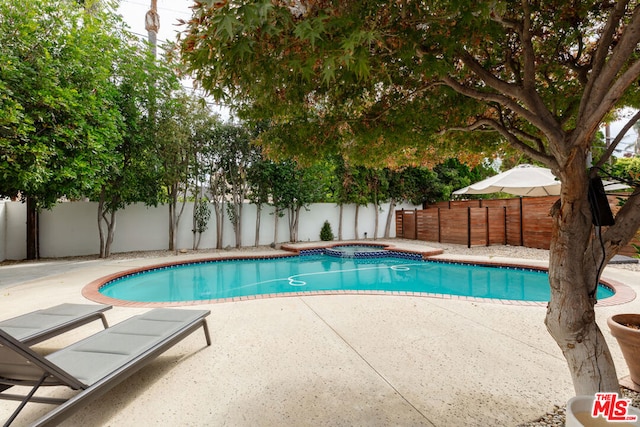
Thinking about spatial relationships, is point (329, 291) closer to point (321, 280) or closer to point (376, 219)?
point (321, 280)

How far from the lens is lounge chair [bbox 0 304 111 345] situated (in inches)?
106

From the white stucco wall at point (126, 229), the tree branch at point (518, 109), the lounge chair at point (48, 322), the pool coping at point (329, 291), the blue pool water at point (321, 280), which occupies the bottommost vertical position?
the blue pool water at point (321, 280)

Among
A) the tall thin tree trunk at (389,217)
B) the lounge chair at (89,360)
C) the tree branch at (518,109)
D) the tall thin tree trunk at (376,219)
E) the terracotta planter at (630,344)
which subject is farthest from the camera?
the tall thin tree trunk at (389,217)

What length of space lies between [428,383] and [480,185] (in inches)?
416

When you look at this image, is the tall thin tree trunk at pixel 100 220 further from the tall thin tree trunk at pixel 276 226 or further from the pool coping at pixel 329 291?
the tall thin tree trunk at pixel 276 226

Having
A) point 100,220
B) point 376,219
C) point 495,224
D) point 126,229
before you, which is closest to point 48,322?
point 100,220

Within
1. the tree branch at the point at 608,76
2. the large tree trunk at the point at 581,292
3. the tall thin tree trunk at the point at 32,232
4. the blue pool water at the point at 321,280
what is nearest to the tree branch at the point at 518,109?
the tree branch at the point at 608,76

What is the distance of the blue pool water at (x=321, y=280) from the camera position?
677 centimetres

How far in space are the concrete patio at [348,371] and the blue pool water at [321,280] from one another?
2.47 metres

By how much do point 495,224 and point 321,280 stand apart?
24.5 feet

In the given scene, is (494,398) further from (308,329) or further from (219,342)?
(219,342)

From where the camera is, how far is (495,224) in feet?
38.8

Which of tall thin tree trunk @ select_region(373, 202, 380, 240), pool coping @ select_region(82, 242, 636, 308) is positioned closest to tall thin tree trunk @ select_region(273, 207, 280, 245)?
pool coping @ select_region(82, 242, 636, 308)

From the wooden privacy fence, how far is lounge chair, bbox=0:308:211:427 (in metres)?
11.1
